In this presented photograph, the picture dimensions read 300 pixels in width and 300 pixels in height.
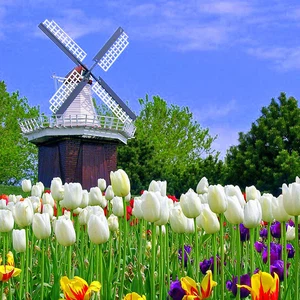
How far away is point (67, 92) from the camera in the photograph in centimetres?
2875

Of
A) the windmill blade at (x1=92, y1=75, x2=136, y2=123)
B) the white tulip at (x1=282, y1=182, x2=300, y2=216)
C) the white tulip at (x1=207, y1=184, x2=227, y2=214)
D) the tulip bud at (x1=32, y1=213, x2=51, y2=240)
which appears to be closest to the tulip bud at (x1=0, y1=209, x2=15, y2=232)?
the tulip bud at (x1=32, y1=213, x2=51, y2=240)

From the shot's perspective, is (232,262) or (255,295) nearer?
(255,295)

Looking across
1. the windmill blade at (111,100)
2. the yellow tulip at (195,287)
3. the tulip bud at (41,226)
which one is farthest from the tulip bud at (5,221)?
the windmill blade at (111,100)

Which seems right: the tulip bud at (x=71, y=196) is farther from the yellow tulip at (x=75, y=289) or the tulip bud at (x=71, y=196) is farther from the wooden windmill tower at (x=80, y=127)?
the wooden windmill tower at (x=80, y=127)

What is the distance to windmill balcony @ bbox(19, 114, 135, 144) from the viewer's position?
89.2 feet

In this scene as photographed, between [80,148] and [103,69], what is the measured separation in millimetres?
4678

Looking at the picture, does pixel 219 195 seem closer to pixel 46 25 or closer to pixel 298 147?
pixel 46 25

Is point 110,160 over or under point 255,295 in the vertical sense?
over

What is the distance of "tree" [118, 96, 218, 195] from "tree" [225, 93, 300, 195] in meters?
2.49

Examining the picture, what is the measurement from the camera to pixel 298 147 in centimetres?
3256

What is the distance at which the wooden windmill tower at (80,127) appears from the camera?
27500 mm

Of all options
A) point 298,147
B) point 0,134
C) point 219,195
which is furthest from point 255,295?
point 0,134

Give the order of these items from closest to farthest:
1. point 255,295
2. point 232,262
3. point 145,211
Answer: point 255,295 < point 145,211 < point 232,262

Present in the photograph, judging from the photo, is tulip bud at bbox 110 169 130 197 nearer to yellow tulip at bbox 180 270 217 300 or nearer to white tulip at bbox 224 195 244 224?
white tulip at bbox 224 195 244 224
